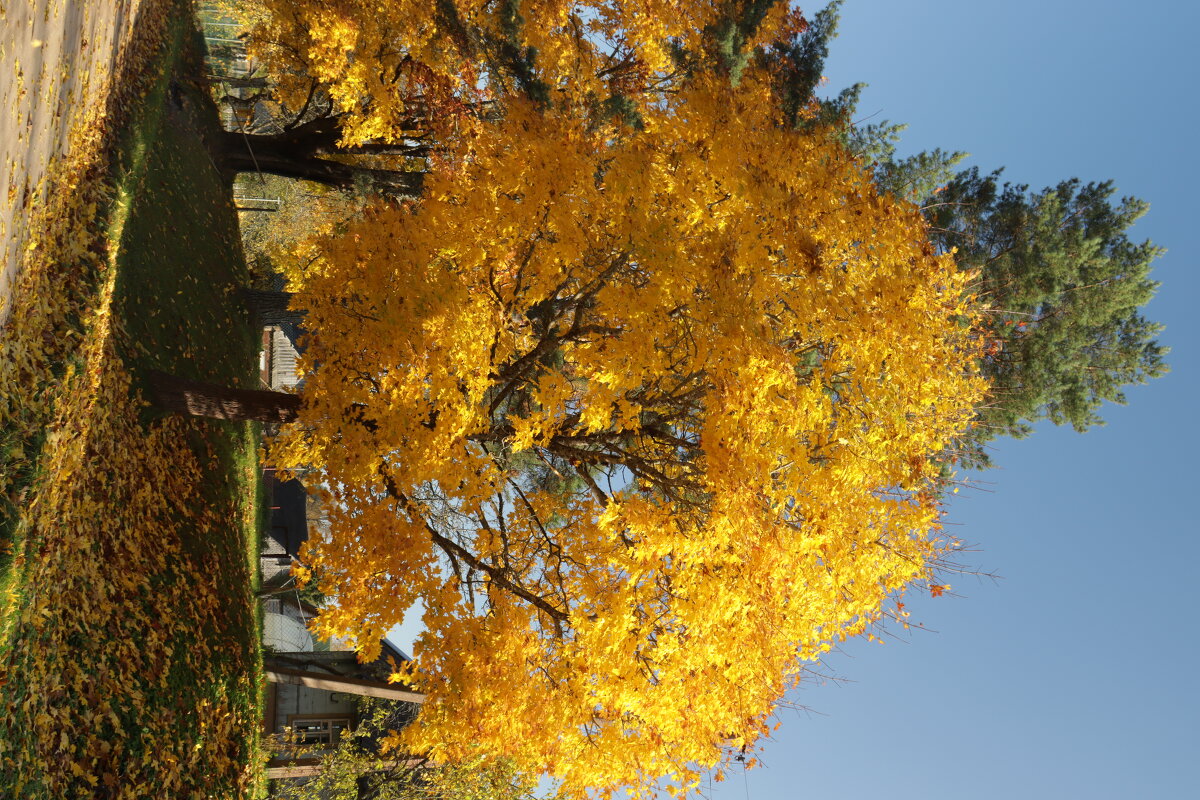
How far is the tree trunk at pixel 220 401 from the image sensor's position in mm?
9711

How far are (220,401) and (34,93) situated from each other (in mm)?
4055

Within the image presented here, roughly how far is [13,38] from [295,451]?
538 centimetres

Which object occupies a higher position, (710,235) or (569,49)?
(569,49)

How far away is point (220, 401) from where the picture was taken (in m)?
9.89

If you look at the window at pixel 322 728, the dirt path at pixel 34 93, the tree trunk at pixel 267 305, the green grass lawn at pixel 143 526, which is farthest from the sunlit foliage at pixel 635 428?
the window at pixel 322 728

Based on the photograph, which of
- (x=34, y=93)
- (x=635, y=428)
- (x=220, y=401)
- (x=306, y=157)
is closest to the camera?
(x=34, y=93)

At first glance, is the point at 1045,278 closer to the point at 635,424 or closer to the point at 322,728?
the point at 635,424

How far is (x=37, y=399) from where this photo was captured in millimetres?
7531

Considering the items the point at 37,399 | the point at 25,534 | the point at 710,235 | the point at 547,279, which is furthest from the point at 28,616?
the point at 710,235

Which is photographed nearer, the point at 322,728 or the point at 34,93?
the point at 34,93

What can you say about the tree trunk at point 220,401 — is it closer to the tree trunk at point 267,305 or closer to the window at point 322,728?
the tree trunk at point 267,305

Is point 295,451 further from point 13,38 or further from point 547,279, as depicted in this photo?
point 13,38

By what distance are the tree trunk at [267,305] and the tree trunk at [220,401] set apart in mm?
6815

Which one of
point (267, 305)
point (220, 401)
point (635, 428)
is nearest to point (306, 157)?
point (267, 305)
